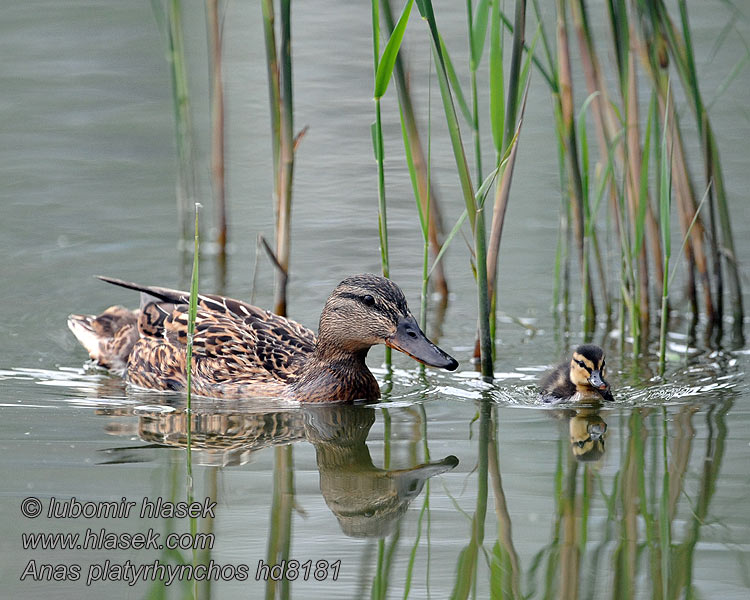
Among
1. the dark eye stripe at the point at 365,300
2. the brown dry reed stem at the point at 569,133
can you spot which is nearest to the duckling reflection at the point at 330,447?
the dark eye stripe at the point at 365,300

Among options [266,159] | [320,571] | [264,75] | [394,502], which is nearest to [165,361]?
[394,502]

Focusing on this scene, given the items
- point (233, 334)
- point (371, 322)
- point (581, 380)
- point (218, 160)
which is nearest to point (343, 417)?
point (371, 322)

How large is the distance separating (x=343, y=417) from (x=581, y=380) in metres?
1.00

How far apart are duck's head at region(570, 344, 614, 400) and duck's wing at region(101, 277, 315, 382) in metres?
1.22

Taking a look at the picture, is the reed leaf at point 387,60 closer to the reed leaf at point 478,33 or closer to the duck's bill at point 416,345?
the reed leaf at point 478,33

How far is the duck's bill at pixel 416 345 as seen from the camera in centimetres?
485

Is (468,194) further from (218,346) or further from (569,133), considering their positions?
(218,346)

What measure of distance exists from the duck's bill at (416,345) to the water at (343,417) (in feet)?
0.77

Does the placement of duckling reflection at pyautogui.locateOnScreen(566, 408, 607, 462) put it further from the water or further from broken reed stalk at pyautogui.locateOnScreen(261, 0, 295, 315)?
broken reed stalk at pyautogui.locateOnScreen(261, 0, 295, 315)

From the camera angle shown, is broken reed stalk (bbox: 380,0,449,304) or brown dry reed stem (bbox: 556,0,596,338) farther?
brown dry reed stem (bbox: 556,0,596,338)

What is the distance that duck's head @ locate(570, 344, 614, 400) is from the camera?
Answer: 16.4ft

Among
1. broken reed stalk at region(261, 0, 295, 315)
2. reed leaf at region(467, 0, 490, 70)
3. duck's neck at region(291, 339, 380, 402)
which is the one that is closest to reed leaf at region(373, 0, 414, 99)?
reed leaf at region(467, 0, 490, 70)

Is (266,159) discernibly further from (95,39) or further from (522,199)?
(95,39)

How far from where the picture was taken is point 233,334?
5508 mm
